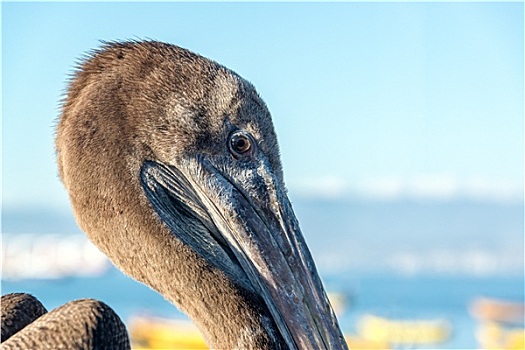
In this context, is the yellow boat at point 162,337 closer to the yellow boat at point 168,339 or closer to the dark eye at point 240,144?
the yellow boat at point 168,339

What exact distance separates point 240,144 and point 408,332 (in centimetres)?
3271

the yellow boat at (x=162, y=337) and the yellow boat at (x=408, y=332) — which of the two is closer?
the yellow boat at (x=162, y=337)

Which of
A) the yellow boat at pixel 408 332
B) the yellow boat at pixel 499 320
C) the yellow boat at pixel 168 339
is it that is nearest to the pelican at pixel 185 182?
the yellow boat at pixel 168 339

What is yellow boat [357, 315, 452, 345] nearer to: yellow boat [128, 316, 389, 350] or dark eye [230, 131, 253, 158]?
yellow boat [128, 316, 389, 350]

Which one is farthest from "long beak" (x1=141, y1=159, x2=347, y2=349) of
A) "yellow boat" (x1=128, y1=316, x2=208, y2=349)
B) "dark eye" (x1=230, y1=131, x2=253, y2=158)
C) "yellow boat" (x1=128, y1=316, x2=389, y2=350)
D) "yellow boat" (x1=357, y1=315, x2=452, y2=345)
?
"yellow boat" (x1=357, y1=315, x2=452, y2=345)

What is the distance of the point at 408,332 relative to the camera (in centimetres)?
3600

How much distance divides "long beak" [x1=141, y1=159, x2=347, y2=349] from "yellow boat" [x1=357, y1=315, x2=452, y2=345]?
91.5 ft

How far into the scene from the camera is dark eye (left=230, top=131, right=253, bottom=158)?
4.21 meters

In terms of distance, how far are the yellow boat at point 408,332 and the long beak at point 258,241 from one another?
91.5 feet

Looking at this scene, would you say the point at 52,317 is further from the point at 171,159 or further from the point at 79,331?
the point at 171,159

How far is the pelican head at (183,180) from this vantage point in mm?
4125

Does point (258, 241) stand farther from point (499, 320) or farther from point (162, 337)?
point (499, 320)

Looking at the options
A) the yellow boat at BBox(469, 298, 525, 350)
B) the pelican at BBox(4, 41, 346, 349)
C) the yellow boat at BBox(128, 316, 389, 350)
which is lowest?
the yellow boat at BBox(128, 316, 389, 350)

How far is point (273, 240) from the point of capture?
4.10 meters
